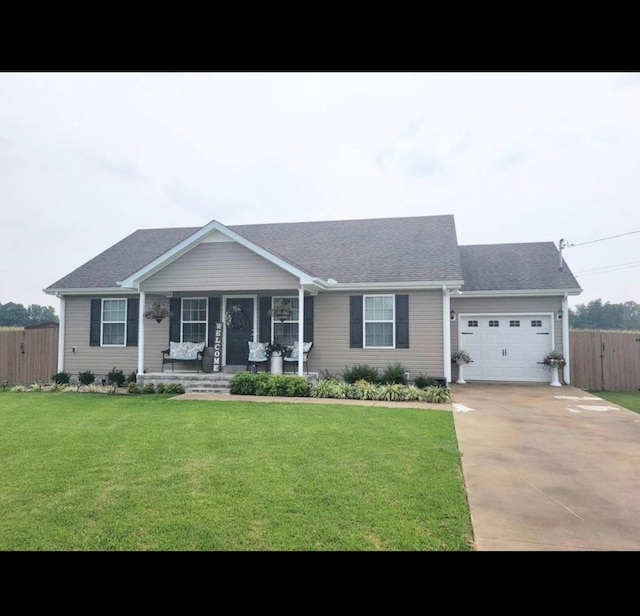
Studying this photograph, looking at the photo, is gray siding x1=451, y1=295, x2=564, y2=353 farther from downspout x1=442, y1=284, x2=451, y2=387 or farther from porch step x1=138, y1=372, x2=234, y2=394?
porch step x1=138, y1=372, x2=234, y2=394

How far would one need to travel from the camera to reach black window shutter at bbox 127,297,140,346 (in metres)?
12.9

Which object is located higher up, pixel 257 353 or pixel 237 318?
pixel 237 318

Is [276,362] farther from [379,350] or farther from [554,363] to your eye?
[554,363]

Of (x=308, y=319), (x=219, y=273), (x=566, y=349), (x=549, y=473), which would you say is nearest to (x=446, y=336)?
(x=308, y=319)

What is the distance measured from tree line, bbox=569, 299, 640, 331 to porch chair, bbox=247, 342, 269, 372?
45.2m

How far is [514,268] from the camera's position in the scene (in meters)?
14.1

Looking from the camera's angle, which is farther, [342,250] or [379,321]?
[342,250]

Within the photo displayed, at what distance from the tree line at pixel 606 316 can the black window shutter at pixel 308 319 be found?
44.2m

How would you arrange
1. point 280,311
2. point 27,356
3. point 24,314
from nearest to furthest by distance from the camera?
1. point 280,311
2. point 27,356
3. point 24,314

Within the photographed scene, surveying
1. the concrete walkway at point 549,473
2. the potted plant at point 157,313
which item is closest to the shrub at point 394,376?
the concrete walkway at point 549,473

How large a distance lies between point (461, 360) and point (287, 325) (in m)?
5.48
